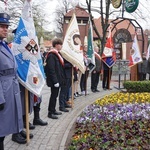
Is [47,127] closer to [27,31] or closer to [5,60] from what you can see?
[27,31]

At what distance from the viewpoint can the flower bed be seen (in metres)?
4.80

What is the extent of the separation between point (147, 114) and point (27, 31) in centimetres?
325

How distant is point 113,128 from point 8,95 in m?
2.54

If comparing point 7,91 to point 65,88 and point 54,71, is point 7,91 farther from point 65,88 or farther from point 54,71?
point 65,88

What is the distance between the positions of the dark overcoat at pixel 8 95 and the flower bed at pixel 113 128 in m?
1.20

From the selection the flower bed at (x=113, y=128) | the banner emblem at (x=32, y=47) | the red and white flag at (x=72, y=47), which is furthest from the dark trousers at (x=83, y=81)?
the banner emblem at (x=32, y=47)

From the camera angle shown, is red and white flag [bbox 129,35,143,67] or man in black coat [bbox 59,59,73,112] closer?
man in black coat [bbox 59,59,73,112]

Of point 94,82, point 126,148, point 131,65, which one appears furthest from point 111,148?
point 131,65

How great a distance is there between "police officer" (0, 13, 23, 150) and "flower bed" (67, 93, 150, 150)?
1216 millimetres

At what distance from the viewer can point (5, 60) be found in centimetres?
391

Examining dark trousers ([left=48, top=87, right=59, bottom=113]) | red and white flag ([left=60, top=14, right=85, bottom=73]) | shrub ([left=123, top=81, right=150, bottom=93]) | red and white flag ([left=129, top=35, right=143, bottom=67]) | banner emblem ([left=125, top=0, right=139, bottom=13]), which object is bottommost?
shrub ([left=123, top=81, right=150, bottom=93])

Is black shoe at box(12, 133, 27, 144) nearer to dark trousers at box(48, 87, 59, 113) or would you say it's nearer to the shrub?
dark trousers at box(48, 87, 59, 113)

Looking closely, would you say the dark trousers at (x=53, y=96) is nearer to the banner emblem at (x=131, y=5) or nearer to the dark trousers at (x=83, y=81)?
the dark trousers at (x=83, y=81)

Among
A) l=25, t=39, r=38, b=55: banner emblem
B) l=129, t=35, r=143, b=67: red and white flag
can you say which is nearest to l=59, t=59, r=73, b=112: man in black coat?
l=25, t=39, r=38, b=55: banner emblem
